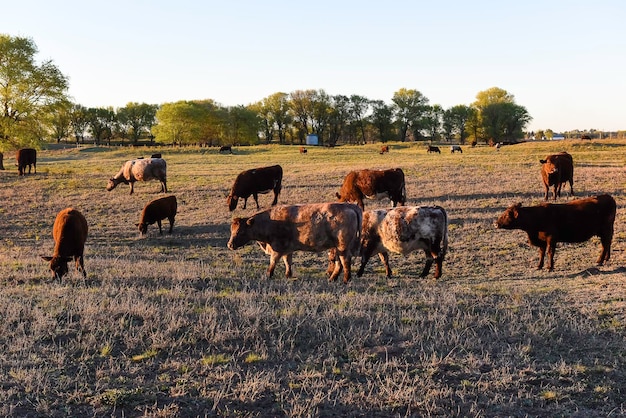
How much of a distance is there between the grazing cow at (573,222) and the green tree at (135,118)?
9885 cm

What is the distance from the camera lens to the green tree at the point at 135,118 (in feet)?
332

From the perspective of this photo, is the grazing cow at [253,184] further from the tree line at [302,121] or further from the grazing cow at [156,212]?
the tree line at [302,121]

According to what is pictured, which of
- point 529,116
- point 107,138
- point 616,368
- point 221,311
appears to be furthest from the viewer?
point 107,138

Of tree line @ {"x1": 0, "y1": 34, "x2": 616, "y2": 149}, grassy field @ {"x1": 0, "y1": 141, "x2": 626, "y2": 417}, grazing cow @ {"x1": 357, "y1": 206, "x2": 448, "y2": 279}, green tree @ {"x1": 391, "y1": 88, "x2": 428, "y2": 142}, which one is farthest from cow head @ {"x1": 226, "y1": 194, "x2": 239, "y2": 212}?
green tree @ {"x1": 391, "y1": 88, "x2": 428, "y2": 142}

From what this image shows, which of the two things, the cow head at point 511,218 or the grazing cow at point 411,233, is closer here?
the grazing cow at point 411,233

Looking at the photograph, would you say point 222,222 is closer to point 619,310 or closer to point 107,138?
point 619,310

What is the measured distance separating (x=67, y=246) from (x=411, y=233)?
775 cm

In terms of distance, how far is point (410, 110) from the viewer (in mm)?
101188

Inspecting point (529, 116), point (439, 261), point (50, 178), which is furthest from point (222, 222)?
point (529, 116)

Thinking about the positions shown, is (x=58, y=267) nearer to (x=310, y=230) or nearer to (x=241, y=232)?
(x=241, y=232)

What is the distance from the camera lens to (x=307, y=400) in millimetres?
4391

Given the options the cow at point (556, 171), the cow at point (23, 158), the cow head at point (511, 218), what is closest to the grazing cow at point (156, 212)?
the cow head at point (511, 218)

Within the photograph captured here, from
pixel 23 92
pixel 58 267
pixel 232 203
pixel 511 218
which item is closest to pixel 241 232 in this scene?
pixel 58 267

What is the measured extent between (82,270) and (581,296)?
9.84 m
